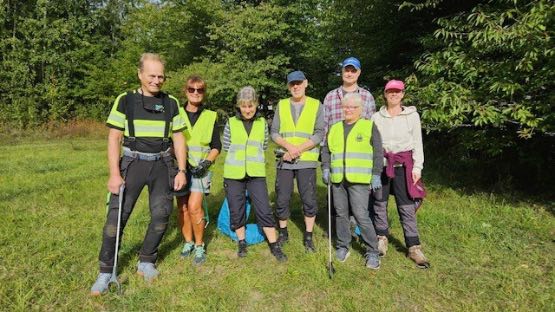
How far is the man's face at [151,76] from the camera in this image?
3.66m

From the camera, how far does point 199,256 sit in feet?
14.7

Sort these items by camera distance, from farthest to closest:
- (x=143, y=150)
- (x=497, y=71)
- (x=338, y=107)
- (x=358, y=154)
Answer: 1. (x=497, y=71)
2. (x=338, y=107)
3. (x=358, y=154)
4. (x=143, y=150)

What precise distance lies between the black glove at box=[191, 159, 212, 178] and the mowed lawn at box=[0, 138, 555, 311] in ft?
3.29

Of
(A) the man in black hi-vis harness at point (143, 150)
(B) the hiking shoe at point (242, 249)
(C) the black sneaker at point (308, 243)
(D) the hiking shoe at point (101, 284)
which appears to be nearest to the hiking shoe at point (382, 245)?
(C) the black sneaker at point (308, 243)

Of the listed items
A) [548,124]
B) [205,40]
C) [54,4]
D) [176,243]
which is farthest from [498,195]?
[54,4]

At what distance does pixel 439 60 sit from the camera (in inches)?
257

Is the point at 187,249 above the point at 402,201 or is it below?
below

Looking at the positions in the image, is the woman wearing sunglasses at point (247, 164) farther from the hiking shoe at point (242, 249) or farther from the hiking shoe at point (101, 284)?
the hiking shoe at point (101, 284)

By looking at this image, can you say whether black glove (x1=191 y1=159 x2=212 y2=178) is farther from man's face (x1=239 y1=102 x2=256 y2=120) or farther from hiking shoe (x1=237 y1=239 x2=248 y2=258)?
hiking shoe (x1=237 y1=239 x2=248 y2=258)

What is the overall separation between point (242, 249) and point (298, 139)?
1483 mm

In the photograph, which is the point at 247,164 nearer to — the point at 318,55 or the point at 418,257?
the point at 418,257

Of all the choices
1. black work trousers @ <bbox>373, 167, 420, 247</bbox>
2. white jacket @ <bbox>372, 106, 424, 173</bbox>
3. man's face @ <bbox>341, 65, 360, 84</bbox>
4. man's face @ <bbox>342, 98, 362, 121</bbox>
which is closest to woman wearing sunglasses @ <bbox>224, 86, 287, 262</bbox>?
man's face @ <bbox>342, 98, 362, 121</bbox>

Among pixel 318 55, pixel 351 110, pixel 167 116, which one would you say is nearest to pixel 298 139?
pixel 351 110

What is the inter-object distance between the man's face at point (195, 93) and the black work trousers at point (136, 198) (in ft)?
2.94
